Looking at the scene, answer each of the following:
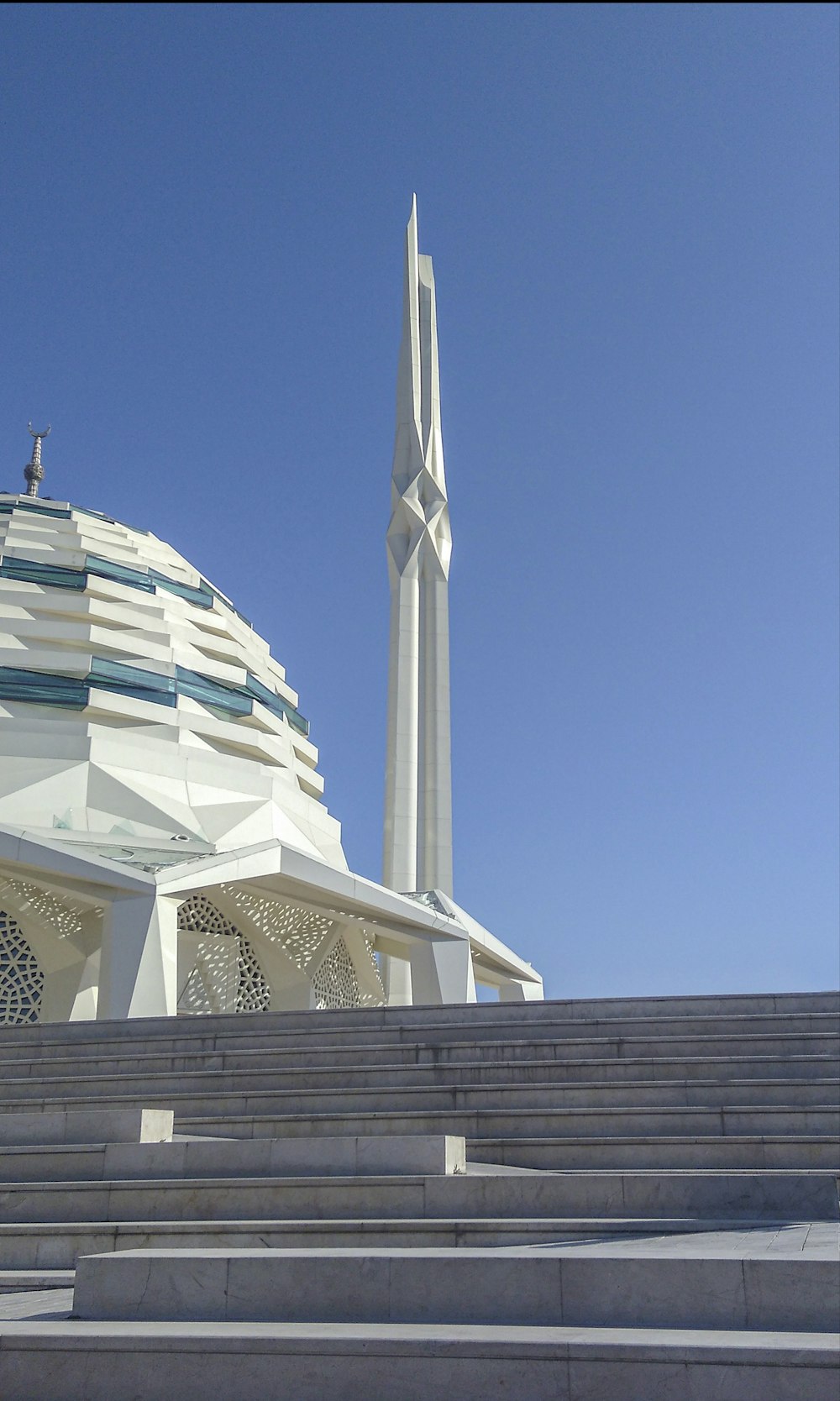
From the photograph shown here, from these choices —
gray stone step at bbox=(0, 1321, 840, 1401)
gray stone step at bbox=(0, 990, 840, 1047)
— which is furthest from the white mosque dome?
gray stone step at bbox=(0, 1321, 840, 1401)

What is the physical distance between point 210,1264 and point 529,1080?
5081mm

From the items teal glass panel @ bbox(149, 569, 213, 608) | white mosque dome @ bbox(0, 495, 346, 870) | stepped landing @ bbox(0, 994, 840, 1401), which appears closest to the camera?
stepped landing @ bbox(0, 994, 840, 1401)

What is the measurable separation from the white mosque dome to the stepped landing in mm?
11209

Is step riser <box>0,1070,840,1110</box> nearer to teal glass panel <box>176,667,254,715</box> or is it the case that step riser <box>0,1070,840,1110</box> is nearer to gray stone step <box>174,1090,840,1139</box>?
gray stone step <box>174,1090,840,1139</box>

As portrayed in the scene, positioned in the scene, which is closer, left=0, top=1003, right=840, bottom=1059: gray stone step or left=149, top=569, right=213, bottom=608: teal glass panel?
left=0, top=1003, right=840, bottom=1059: gray stone step

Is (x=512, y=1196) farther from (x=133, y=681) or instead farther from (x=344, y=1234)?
(x=133, y=681)

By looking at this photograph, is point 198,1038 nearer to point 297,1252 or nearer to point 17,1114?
point 17,1114

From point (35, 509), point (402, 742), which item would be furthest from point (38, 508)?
point (402, 742)

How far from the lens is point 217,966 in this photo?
87.9ft

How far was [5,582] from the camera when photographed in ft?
108

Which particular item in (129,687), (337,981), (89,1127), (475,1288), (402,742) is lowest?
(475,1288)

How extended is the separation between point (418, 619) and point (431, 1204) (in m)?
29.9

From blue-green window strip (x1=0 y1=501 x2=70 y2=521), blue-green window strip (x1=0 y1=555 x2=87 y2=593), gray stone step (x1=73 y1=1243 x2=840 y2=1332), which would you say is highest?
blue-green window strip (x1=0 y1=501 x2=70 y2=521)

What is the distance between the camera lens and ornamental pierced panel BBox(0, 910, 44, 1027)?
81.5 ft
